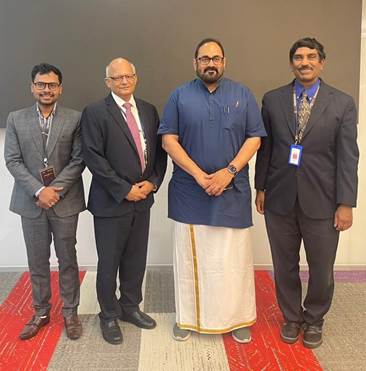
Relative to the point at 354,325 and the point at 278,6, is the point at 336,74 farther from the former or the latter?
the point at 354,325

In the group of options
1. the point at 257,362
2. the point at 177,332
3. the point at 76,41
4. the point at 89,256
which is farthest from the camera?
the point at 89,256

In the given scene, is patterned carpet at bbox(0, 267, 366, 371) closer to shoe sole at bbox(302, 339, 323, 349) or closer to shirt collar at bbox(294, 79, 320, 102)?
shoe sole at bbox(302, 339, 323, 349)

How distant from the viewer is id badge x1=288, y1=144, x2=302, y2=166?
2248 mm

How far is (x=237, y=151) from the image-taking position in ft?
7.64

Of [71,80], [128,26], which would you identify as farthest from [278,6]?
[71,80]

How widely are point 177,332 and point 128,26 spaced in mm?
2072

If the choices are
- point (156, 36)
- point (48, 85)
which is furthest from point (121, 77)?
point (156, 36)

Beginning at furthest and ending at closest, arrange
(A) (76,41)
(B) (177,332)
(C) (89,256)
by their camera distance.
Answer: (C) (89,256), (A) (76,41), (B) (177,332)

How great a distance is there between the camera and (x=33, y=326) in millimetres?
2568

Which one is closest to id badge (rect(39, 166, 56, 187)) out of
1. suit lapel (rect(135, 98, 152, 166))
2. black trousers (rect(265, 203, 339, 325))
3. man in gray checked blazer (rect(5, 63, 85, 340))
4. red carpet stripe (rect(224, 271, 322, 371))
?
man in gray checked blazer (rect(5, 63, 85, 340))

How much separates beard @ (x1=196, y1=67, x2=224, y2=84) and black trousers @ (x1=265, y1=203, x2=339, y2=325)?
0.81 m

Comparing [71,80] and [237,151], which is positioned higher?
[71,80]

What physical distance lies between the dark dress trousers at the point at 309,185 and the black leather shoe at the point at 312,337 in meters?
0.04

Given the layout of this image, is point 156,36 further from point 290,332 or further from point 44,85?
point 290,332
